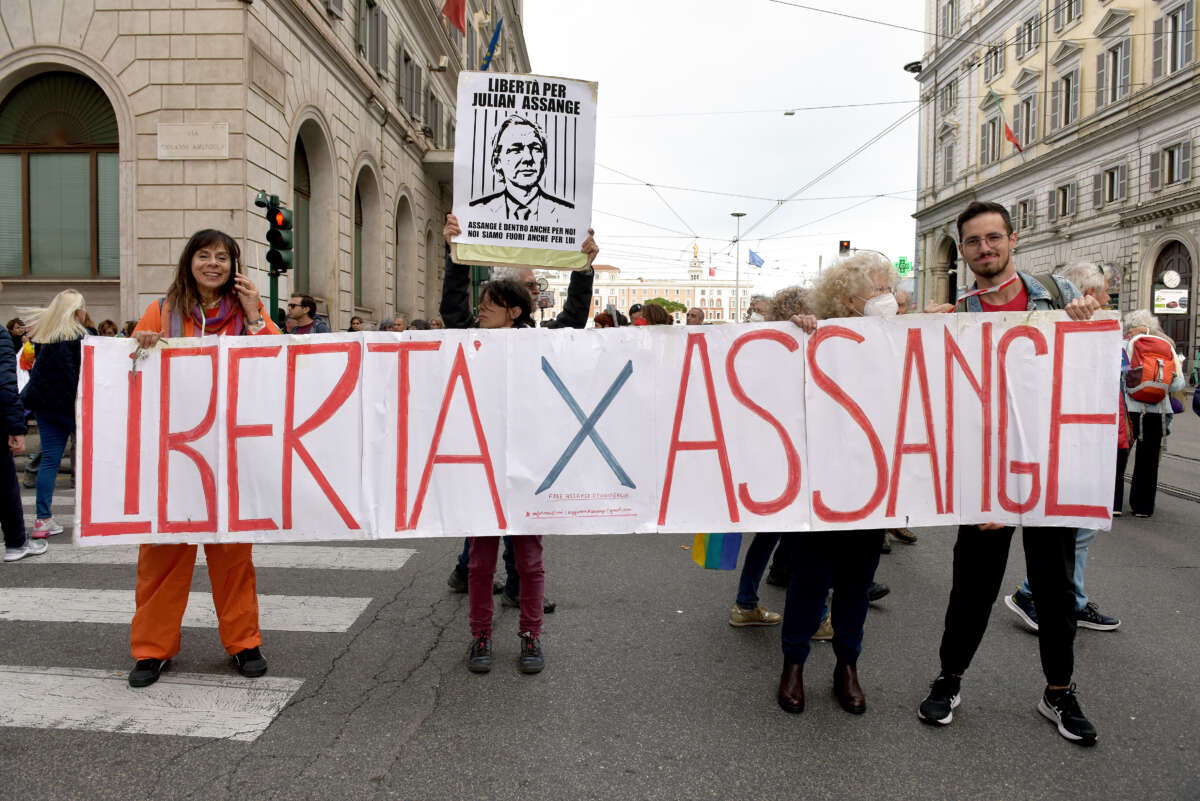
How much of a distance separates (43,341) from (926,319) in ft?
20.7

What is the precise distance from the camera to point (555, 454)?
11.7ft

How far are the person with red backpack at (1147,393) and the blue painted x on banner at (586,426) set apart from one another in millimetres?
5497

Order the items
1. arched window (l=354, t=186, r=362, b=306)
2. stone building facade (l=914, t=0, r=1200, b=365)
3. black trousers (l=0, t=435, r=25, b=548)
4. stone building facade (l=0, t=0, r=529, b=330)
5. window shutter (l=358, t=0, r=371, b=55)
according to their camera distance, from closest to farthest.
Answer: black trousers (l=0, t=435, r=25, b=548) → stone building facade (l=0, t=0, r=529, b=330) → window shutter (l=358, t=0, r=371, b=55) → arched window (l=354, t=186, r=362, b=306) → stone building facade (l=914, t=0, r=1200, b=365)

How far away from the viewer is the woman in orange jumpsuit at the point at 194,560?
349cm

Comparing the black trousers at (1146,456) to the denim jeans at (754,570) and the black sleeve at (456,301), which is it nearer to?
the denim jeans at (754,570)

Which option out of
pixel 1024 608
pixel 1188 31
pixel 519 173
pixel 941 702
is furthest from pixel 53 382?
pixel 1188 31

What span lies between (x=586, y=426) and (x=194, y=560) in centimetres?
180

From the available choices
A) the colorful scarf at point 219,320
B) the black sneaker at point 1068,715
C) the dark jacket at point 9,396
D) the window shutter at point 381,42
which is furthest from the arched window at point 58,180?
the black sneaker at point 1068,715

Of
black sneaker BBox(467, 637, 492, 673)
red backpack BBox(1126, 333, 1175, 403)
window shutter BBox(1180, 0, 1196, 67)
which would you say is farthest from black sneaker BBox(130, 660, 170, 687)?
window shutter BBox(1180, 0, 1196, 67)

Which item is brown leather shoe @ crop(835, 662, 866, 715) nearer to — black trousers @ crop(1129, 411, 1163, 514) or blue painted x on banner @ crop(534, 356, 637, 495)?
blue painted x on banner @ crop(534, 356, 637, 495)

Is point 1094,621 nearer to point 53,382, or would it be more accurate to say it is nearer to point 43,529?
point 43,529

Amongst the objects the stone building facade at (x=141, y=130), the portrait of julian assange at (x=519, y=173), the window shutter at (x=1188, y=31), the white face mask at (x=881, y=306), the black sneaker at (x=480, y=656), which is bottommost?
the black sneaker at (x=480, y=656)

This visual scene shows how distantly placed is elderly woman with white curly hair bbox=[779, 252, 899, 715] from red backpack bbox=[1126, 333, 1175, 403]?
16.0 ft

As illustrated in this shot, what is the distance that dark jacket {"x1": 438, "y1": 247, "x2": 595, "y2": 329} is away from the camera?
3930 mm
